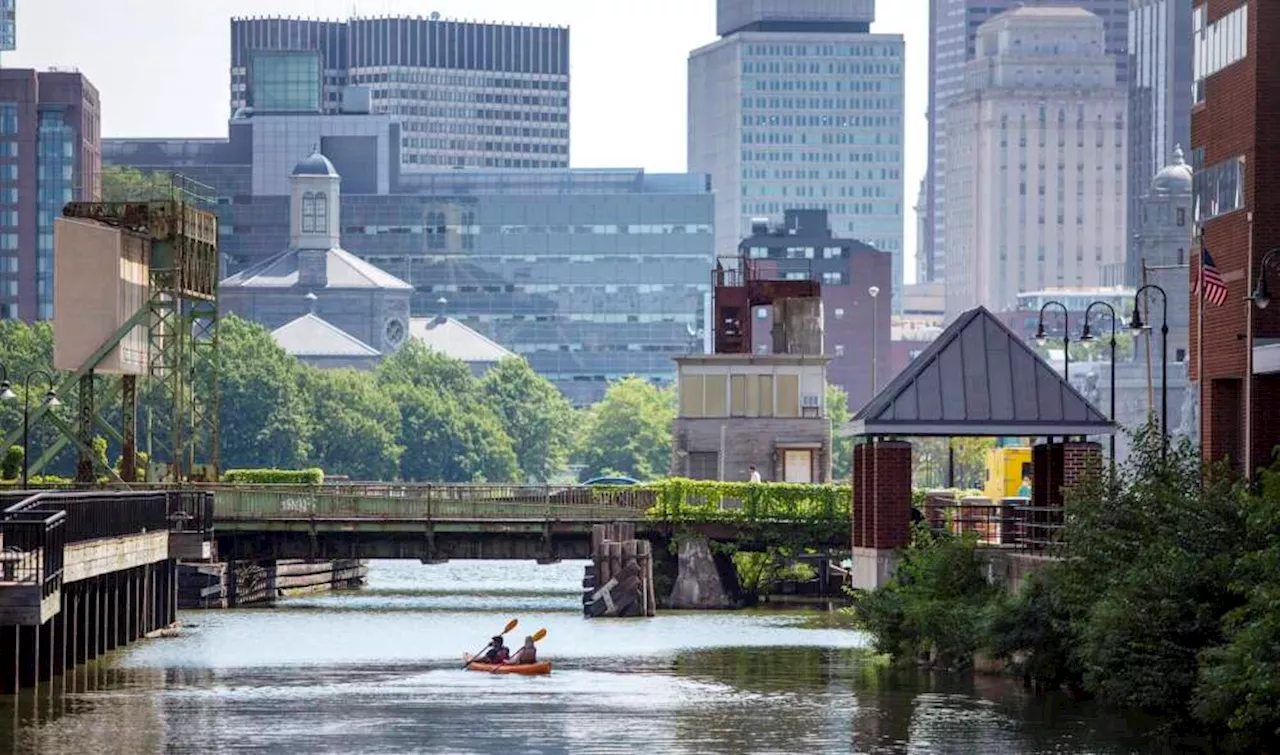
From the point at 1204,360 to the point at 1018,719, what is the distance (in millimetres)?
21015

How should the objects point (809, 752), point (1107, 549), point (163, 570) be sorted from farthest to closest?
point (163, 570) → point (1107, 549) → point (809, 752)

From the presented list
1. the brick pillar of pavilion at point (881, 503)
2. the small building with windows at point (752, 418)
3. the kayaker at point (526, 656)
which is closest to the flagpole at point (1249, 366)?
the brick pillar of pavilion at point (881, 503)

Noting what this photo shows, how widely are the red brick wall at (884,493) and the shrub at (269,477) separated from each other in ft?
126

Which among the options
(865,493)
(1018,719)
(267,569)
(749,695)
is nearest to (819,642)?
(865,493)

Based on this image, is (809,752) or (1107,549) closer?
(809,752)

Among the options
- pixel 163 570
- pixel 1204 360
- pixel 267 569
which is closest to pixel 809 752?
pixel 1204 360

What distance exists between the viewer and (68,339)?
9750cm

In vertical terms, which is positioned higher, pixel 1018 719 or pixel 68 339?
pixel 68 339

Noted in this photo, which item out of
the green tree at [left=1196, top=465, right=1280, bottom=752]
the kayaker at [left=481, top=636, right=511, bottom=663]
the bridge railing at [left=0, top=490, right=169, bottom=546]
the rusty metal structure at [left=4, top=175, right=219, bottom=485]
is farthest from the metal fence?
the rusty metal structure at [left=4, top=175, right=219, bottom=485]

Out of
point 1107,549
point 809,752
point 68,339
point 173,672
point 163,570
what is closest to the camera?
point 809,752

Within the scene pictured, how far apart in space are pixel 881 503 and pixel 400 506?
34.6 meters

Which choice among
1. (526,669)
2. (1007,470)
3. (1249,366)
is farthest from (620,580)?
(1249,366)

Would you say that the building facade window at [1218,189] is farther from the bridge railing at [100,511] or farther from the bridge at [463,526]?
the bridge railing at [100,511]

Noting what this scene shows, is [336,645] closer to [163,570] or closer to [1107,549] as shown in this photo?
[163,570]
